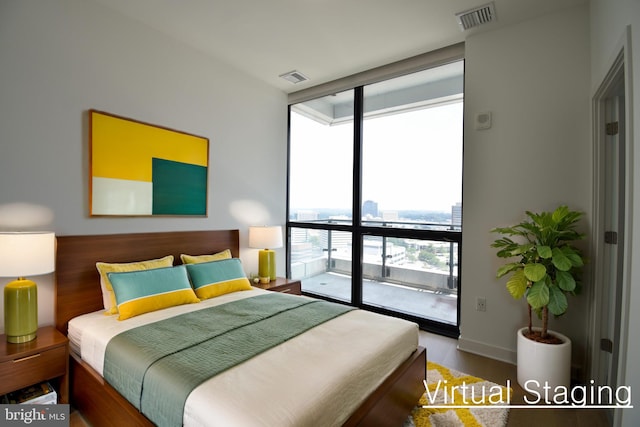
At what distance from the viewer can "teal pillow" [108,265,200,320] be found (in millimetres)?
2236

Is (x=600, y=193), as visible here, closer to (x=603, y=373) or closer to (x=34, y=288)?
(x=603, y=373)

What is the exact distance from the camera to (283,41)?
306 cm

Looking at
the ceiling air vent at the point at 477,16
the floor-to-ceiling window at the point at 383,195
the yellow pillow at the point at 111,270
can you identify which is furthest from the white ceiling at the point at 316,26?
the yellow pillow at the point at 111,270

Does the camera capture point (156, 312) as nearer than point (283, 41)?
Yes

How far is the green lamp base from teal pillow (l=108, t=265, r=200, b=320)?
441 millimetres

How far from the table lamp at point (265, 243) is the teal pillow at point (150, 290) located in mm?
1048

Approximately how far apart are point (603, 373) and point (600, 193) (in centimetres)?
127

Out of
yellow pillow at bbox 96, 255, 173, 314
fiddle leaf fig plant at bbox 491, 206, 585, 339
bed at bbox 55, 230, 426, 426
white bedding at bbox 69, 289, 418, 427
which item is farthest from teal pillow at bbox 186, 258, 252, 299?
fiddle leaf fig plant at bbox 491, 206, 585, 339

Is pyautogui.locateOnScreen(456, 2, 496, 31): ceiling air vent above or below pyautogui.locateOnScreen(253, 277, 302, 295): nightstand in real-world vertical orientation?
above

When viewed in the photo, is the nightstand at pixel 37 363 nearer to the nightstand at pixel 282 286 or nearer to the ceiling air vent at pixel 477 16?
the nightstand at pixel 282 286

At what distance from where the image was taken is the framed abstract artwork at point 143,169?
2.54 meters

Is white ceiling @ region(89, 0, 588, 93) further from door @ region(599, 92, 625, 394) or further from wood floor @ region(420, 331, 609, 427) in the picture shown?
wood floor @ region(420, 331, 609, 427)

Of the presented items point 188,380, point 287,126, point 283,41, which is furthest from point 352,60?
point 188,380

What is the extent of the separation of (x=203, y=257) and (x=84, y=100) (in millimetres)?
1661
